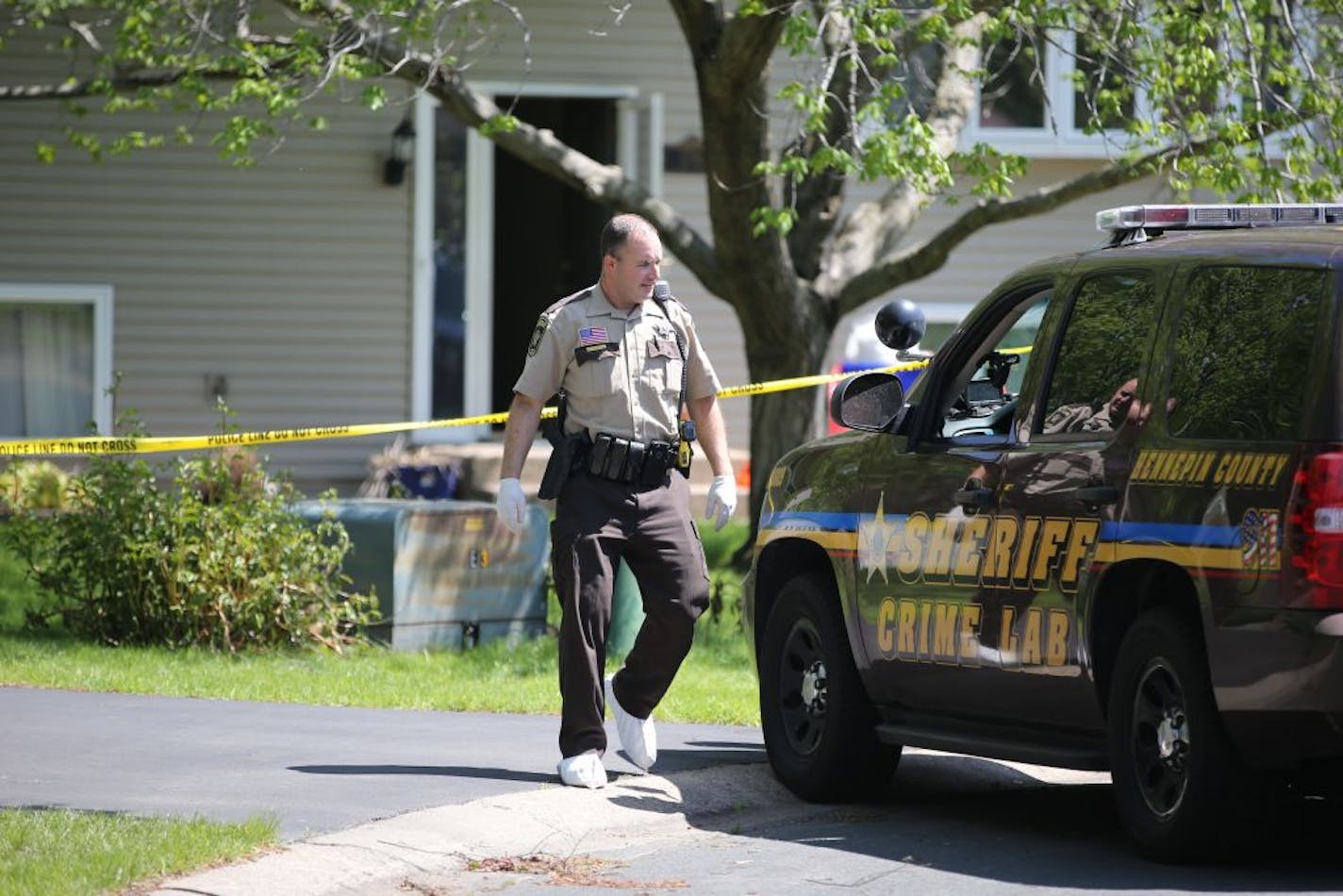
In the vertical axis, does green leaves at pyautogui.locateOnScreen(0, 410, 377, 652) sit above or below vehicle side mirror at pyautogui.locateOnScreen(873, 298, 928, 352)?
below

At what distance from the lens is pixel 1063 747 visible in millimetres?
6441

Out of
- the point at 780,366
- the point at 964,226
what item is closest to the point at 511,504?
the point at 964,226

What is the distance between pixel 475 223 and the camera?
17.9 meters

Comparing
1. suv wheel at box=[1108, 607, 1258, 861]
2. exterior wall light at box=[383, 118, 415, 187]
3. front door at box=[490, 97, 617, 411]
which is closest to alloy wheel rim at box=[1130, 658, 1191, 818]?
suv wheel at box=[1108, 607, 1258, 861]

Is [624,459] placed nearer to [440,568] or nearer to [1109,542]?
[1109,542]

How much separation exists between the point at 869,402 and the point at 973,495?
665mm

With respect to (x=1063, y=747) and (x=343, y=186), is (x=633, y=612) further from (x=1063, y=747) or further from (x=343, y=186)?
(x=343, y=186)

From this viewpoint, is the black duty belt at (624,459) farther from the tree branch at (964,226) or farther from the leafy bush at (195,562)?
the tree branch at (964,226)

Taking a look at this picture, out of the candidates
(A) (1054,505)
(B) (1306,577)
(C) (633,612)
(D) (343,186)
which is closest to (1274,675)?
(B) (1306,577)

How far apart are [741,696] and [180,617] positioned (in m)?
2.75

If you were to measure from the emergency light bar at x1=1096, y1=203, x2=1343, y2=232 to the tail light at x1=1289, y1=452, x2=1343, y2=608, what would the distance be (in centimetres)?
121

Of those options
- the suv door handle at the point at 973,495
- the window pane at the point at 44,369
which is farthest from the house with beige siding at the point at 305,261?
the suv door handle at the point at 973,495

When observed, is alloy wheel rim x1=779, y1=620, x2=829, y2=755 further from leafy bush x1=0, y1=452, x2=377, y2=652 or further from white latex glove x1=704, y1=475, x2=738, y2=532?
leafy bush x1=0, y1=452, x2=377, y2=652

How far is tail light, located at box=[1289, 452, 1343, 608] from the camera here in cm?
538
